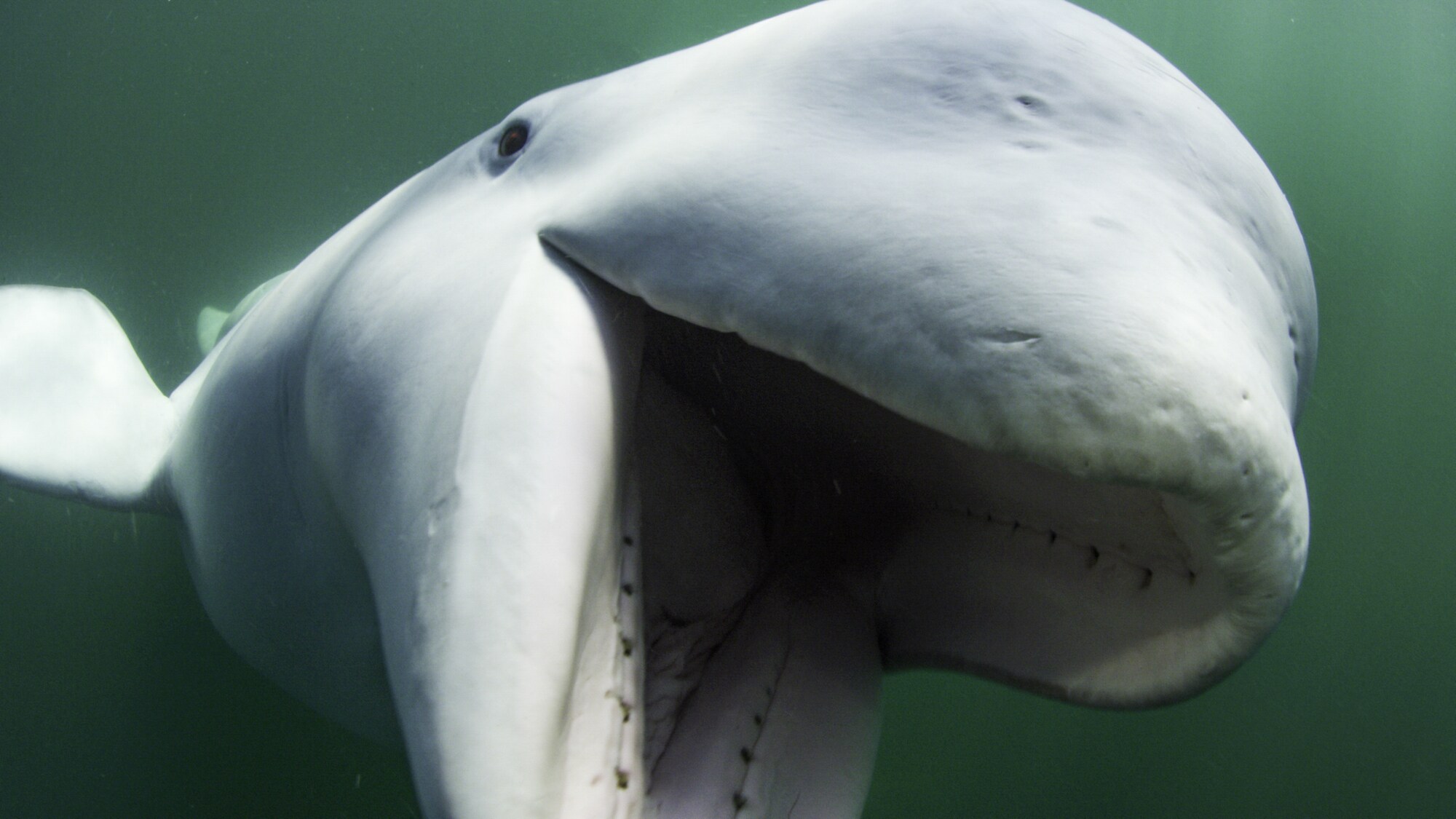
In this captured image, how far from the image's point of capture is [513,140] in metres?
1.60

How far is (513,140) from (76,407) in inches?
85.6

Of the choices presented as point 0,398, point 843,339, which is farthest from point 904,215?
point 0,398

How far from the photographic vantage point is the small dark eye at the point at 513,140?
1.58 m

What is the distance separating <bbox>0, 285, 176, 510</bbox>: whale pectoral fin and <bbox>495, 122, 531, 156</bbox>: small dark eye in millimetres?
1779

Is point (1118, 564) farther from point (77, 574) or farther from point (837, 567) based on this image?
point (77, 574)

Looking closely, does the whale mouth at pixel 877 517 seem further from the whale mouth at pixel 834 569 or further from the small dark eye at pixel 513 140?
the small dark eye at pixel 513 140

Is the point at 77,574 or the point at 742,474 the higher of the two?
the point at 742,474

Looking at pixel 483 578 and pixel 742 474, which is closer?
pixel 483 578

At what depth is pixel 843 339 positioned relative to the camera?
0.83 m

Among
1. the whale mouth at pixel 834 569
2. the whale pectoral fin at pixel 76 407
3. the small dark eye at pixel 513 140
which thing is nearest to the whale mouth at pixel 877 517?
the whale mouth at pixel 834 569

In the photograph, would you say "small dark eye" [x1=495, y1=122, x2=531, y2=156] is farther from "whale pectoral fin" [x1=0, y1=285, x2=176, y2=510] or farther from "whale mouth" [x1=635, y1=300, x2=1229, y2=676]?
"whale pectoral fin" [x1=0, y1=285, x2=176, y2=510]

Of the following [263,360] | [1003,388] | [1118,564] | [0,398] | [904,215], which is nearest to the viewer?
[1003,388]

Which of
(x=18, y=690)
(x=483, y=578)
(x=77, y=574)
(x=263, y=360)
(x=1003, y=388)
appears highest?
(x=1003, y=388)

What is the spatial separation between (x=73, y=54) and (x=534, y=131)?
578cm
